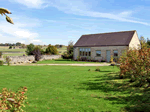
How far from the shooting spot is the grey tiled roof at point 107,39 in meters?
33.1

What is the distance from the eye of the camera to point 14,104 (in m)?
3.34

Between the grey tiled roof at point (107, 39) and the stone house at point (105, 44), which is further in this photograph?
the grey tiled roof at point (107, 39)

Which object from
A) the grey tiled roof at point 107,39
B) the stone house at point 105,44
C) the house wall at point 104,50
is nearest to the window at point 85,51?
the stone house at point 105,44

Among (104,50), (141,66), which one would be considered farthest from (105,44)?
(141,66)

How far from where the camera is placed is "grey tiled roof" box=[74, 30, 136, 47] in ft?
108

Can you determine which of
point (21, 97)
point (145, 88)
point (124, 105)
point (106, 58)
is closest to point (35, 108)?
point (21, 97)

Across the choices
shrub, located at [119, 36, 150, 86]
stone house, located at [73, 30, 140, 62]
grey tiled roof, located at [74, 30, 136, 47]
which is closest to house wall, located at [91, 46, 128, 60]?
stone house, located at [73, 30, 140, 62]

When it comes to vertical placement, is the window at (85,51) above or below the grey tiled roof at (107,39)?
below

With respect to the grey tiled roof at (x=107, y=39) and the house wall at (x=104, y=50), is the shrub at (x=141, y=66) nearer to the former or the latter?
the grey tiled roof at (x=107, y=39)

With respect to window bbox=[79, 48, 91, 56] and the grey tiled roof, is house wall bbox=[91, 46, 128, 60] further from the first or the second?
window bbox=[79, 48, 91, 56]

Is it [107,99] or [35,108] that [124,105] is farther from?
[35,108]

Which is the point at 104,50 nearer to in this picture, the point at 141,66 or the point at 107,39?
the point at 107,39

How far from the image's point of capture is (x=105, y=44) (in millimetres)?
35250

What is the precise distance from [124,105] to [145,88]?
12.7 ft
